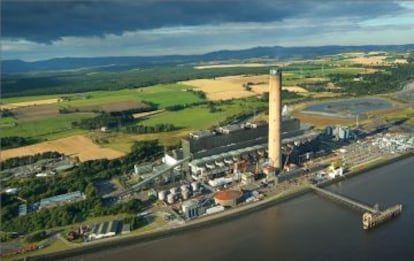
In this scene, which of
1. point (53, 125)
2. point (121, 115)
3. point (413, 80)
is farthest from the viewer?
point (413, 80)

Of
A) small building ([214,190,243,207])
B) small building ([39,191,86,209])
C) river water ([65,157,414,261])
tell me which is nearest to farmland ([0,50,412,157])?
small building ([39,191,86,209])

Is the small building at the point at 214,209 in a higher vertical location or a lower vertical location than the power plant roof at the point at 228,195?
lower

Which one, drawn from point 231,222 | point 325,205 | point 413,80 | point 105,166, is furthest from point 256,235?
point 413,80

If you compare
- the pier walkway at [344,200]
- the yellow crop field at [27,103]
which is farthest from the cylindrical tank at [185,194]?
the yellow crop field at [27,103]

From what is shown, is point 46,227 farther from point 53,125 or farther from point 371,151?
point 53,125

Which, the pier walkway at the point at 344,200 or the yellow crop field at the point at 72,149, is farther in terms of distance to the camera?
the yellow crop field at the point at 72,149

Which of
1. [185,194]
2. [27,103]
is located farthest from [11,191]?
[27,103]

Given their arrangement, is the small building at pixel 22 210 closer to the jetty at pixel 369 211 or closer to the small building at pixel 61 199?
the small building at pixel 61 199
